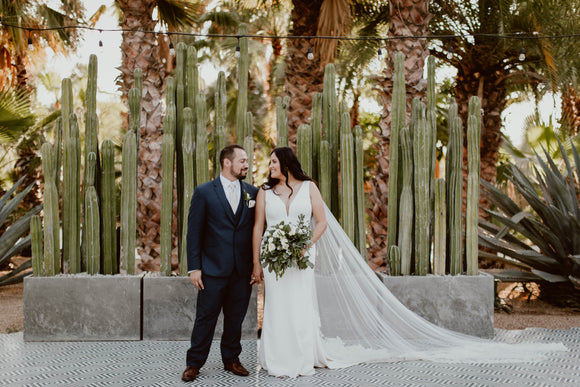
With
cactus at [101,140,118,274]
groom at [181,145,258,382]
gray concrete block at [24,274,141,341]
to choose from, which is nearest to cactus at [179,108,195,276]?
gray concrete block at [24,274,141,341]

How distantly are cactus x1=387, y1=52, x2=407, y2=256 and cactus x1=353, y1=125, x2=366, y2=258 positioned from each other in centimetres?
29

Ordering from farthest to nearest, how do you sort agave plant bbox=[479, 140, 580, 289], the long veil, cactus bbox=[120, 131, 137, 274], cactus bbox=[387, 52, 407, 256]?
1. agave plant bbox=[479, 140, 580, 289]
2. cactus bbox=[387, 52, 407, 256]
3. cactus bbox=[120, 131, 137, 274]
4. the long veil

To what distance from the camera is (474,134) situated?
222 inches

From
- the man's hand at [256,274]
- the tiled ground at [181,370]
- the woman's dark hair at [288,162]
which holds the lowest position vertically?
the tiled ground at [181,370]

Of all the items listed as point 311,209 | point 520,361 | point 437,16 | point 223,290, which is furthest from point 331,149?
point 437,16

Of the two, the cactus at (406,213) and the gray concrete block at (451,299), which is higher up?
the cactus at (406,213)

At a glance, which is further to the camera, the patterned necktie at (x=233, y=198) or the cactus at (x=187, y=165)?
the cactus at (x=187, y=165)

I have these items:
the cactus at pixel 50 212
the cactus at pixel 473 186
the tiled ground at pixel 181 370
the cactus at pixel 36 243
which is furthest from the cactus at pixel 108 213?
the cactus at pixel 473 186

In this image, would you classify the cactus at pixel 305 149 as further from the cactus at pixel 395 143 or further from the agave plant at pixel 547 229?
the agave plant at pixel 547 229

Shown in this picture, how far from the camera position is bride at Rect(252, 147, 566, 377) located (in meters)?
4.39

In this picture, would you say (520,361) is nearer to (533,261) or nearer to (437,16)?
(533,261)

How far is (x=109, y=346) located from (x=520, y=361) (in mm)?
3631

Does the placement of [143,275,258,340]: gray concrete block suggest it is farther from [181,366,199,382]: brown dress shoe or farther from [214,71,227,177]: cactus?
[214,71,227,177]: cactus

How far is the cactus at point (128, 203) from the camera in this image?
5.52 m
